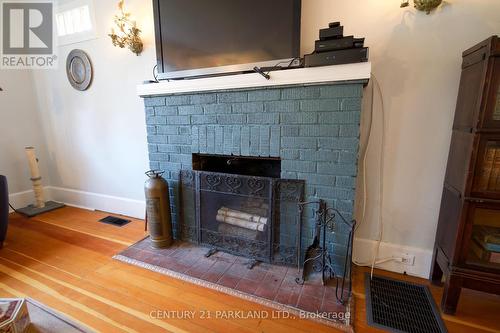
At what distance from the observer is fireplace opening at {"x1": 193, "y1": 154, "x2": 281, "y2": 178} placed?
1833 mm

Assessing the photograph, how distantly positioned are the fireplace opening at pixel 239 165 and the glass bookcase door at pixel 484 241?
44.6 inches

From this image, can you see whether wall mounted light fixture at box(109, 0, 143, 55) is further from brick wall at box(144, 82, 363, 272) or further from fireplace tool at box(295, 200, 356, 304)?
fireplace tool at box(295, 200, 356, 304)

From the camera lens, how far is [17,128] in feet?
9.67

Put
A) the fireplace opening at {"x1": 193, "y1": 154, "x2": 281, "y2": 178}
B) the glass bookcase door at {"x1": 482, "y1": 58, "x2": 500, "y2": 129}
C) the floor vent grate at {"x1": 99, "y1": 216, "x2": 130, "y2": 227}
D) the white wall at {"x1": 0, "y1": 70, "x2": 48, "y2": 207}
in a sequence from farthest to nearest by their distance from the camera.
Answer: the white wall at {"x1": 0, "y1": 70, "x2": 48, "y2": 207}
the floor vent grate at {"x1": 99, "y1": 216, "x2": 130, "y2": 227}
the fireplace opening at {"x1": 193, "y1": 154, "x2": 281, "y2": 178}
the glass bookcase door at {"x1": 482, "y1": 58, "x2": 500, "y2": 129}

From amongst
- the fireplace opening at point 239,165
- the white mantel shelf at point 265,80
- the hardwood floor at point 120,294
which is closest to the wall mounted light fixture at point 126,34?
the white mantel shelf at point 265,80

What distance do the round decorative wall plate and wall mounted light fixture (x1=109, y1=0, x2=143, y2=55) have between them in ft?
1.94

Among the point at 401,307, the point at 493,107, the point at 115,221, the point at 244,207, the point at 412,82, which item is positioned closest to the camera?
the point at 493,107

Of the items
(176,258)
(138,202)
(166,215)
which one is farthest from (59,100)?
(176,258)

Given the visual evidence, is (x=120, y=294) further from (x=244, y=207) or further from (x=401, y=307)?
(x=401, y=307)

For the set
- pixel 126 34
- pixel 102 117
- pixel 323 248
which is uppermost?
pixel 126 34

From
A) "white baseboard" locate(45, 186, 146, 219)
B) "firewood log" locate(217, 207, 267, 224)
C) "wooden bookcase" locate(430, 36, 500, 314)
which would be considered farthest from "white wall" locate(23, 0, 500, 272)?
"white baseboard" locate(45, 186, 146, 219)

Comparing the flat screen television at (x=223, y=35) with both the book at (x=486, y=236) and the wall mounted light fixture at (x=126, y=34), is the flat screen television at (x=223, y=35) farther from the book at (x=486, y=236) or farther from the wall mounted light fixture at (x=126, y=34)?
the book at (x=486, y=236)

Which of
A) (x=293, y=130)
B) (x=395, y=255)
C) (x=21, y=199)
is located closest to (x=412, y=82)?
(x=293, y=130)

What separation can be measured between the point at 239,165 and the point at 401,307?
1382 mm
